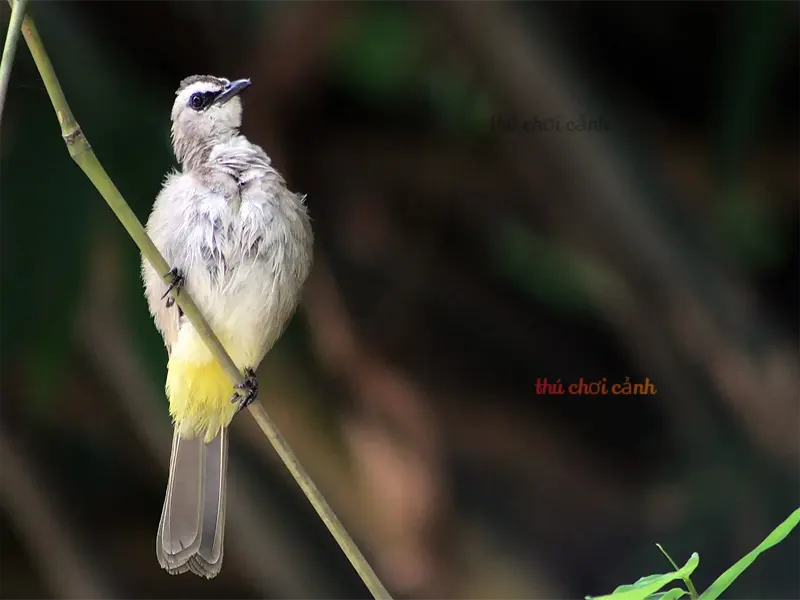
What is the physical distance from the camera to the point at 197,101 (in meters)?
0.70

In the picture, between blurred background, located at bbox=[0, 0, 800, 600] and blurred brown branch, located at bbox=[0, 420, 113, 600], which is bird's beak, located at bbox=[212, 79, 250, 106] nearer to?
blurred background, located at bbox=[0, 0, 800, 600]

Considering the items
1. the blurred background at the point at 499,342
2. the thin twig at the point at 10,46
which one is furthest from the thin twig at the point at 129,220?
the blurred background at the point at 499,342

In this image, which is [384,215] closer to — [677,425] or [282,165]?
[282,165]

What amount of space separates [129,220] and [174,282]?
17cm

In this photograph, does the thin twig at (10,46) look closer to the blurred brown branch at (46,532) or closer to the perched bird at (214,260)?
the perched bird at (214,260)

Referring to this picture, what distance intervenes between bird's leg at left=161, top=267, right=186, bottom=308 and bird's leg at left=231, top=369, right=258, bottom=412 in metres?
0.08

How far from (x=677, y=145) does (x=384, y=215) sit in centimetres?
39

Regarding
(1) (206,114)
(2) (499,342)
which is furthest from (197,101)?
(2) (499,342)

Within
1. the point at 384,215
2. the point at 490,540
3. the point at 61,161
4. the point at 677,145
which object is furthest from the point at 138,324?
the point at 677,145

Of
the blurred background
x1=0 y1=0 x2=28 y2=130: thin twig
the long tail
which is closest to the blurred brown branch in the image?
the blurred background

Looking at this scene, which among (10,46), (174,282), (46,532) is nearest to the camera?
(10,46)

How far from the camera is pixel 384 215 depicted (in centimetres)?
124

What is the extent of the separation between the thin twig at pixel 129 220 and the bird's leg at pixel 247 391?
3.4 inches

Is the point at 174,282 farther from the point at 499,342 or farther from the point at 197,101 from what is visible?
the point at 499,342
